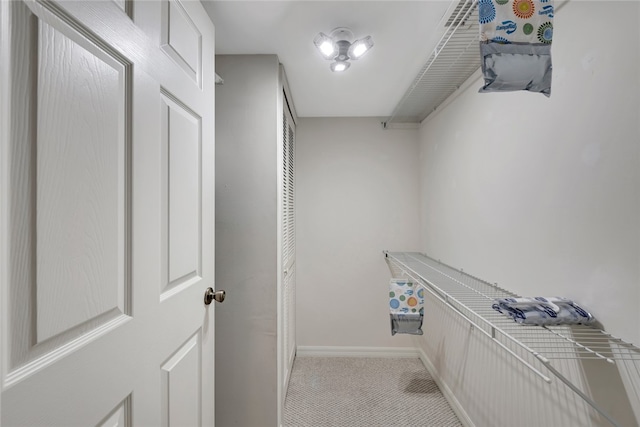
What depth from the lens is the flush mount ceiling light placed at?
144 cm

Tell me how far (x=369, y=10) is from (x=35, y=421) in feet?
5.42

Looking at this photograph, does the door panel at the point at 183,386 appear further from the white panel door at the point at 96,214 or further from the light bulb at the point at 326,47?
the light bulb at the point at 326,47

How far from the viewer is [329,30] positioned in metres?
1.48

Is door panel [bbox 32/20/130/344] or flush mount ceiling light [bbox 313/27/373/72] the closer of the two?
door panel [bbox 32/20/130/344]

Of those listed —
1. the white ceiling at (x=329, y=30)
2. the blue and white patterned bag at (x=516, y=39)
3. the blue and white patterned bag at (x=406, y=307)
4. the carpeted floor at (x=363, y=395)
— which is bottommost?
the carpeted floor at (x=363, y=395)

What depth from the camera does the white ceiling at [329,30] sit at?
51.7 inches

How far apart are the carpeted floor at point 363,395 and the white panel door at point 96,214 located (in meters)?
1.29

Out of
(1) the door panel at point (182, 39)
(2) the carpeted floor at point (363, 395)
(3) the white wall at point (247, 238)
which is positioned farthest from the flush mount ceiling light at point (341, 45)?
(2) the carpeted floor at point (363, 395)

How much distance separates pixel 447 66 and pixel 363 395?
228 centimetres

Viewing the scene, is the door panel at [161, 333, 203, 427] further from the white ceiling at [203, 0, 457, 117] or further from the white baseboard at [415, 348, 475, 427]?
the white baseboard at [415, 348, 475, 427]

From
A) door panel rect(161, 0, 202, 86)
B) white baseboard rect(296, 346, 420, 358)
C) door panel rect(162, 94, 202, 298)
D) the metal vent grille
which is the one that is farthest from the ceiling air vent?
white baseboard rect(296, 346, 420, 358)

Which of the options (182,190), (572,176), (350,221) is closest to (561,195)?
(572,176)

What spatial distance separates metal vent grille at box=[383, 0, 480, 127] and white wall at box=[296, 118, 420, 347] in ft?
1.18

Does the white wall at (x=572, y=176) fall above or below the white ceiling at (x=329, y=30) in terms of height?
below
